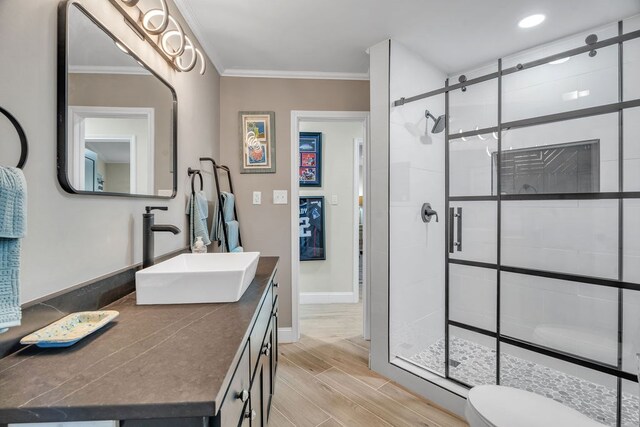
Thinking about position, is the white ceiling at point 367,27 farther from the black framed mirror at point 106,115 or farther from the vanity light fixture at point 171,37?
the black framed mirror at point 106,115

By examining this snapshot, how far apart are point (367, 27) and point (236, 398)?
2118mm

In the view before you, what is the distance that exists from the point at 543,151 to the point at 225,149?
Result: 7.85 feet

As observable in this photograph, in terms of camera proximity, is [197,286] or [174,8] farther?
[174,8]

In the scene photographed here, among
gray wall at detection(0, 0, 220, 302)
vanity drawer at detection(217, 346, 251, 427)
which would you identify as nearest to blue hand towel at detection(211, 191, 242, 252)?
gray wall at detection(0, 0, 220, 302)

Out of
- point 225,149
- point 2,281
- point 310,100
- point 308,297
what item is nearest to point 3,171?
point 2,281

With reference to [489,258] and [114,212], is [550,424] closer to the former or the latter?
[489,258]

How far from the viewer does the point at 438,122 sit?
2.10 m

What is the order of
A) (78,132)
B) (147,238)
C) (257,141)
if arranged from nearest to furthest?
(78,132)
(147,238)
(257,141)

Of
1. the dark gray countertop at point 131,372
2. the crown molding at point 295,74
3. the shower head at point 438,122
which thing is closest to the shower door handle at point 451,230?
the shower head at point 438,122

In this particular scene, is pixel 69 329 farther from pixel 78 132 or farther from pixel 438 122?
pixel 438 122

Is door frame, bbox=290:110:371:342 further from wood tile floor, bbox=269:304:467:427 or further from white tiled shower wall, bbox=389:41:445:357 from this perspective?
white tiled shower wall, bbox=389:41:445:357

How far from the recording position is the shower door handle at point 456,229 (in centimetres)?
226

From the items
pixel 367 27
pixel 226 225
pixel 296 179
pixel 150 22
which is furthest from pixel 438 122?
pixel 150 22

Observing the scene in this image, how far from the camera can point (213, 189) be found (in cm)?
227
